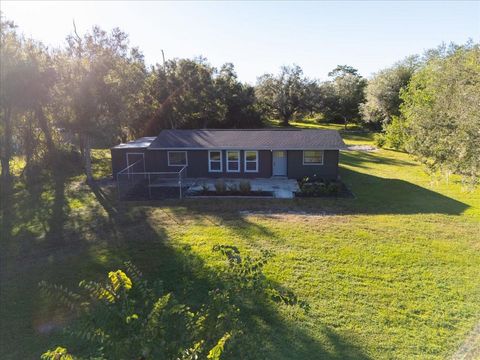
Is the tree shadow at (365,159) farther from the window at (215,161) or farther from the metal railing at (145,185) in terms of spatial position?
the metal railing at (145,185)

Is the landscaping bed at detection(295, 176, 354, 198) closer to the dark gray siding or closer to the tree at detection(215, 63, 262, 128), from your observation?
the dark gray siding

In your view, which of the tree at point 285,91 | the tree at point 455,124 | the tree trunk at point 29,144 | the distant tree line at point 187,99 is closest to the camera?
the tree at point 455,124

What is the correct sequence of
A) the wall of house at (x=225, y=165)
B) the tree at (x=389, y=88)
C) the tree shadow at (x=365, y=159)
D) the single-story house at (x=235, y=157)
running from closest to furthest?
the single-story house at (x=235, y=157), the wall of house at (x=225, y=165), the tree shadow at (x=365, y=159), the tree at (x=389, y=88)

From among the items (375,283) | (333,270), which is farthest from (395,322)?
(333,270)

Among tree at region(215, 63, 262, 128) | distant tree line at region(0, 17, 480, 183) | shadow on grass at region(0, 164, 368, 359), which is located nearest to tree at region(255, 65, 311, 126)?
distant tree line at region(0, 17, 480, 183)

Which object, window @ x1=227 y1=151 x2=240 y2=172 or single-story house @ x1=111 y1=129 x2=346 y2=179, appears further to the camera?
window @ x1=227 y1=151 x2=240 y2=172

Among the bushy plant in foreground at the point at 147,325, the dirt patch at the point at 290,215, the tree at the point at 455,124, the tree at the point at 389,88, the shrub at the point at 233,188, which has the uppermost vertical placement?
the tree at the point at 389,88

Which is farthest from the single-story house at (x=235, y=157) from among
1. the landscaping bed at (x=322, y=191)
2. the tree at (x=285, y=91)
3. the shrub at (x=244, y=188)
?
the tree at (x=285, y=91)
